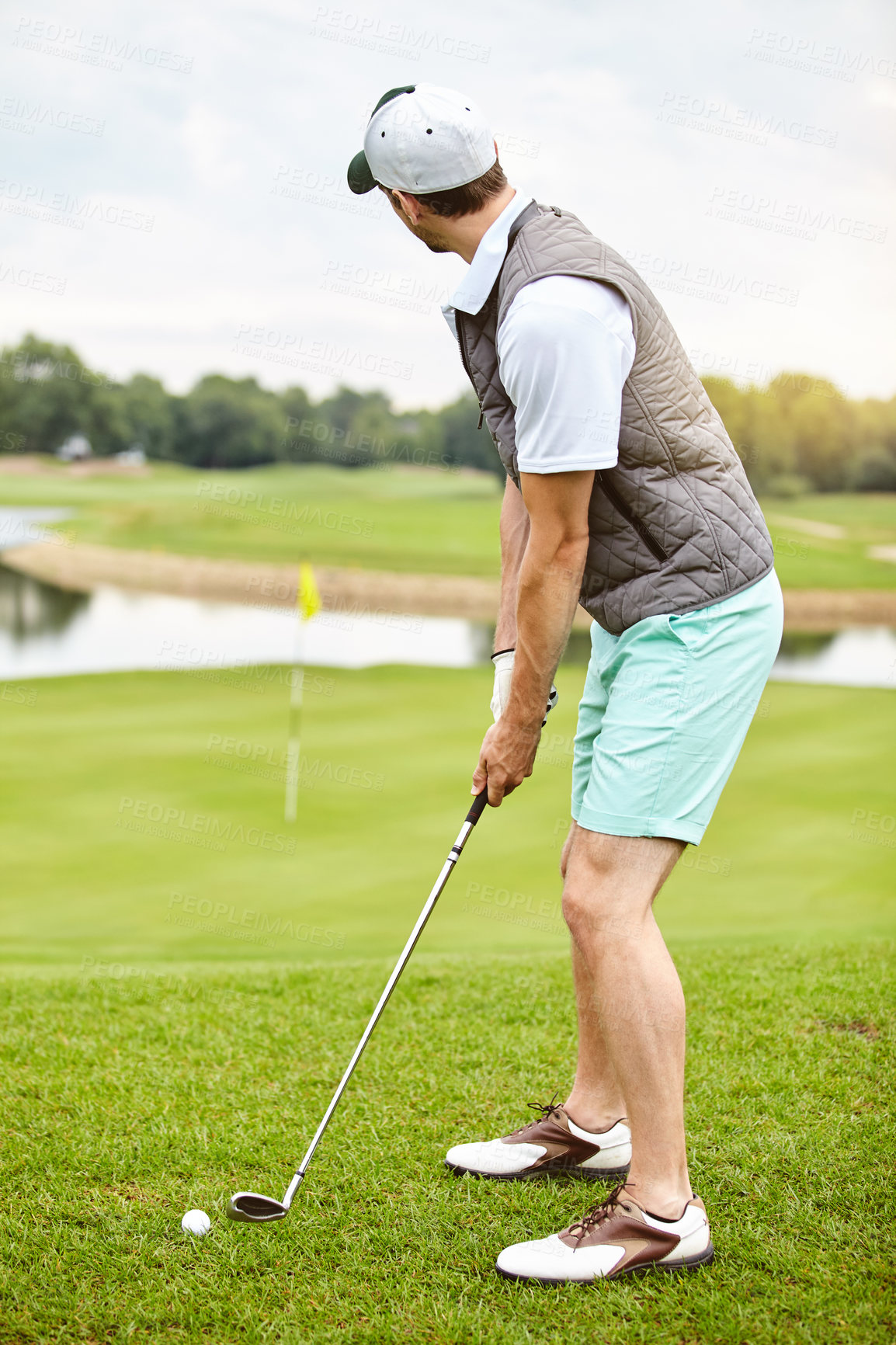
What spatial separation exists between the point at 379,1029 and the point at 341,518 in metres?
14.6

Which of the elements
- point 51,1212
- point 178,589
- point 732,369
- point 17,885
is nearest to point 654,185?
point 732,369

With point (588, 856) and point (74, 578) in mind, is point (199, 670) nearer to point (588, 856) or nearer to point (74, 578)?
point (588, 856)

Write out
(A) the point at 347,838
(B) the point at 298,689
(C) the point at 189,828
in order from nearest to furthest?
(A) the point at 347,838
(C) the point at 189,828
(B) the point at 298,689

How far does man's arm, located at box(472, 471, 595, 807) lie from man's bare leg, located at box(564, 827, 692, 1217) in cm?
17

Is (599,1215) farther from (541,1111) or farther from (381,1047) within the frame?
(381,1047)

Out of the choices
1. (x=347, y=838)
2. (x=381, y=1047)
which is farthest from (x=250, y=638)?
(x=381, y=1047)

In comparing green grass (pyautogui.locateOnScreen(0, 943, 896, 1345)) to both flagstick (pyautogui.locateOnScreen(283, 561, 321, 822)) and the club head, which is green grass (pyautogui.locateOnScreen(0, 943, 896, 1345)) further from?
flagstick (pyautogui.locateOnScreen(283, 561, 321, 822))

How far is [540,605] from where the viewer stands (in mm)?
1508

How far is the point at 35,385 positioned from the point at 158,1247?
675 inches

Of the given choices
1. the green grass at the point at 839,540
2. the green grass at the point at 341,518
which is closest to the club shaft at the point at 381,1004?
A: the green grass at the point at 839,540

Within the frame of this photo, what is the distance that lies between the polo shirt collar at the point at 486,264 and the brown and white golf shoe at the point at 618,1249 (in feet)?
3.92

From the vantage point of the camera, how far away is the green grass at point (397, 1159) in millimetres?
1420

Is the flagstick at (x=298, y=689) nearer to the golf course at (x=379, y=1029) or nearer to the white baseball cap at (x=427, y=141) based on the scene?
the golf course at (x=379, y=1029)

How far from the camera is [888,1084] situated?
2066 mm
